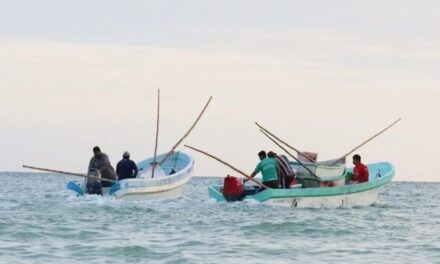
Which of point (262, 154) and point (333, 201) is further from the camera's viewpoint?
point (333, 201)

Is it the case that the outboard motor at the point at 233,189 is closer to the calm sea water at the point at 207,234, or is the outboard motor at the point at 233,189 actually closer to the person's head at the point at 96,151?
the calm sea water at the point at 207,234

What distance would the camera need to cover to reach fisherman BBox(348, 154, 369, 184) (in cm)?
2491

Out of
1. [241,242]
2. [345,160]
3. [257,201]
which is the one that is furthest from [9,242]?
[345,160]

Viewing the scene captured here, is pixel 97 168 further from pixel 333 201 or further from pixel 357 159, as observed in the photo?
pixel 357 159

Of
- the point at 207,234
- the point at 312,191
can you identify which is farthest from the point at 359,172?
the point at 207,234

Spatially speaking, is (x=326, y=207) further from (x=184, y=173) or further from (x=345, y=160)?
(x=184, y=173)

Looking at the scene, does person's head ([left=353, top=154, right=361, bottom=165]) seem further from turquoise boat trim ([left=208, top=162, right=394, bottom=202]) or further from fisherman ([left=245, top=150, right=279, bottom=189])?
fisherman ([left=245, top=150, right=279, bottom=189])

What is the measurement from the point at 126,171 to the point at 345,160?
571 cm

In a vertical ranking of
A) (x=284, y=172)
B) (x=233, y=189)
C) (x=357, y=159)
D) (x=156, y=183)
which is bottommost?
(x=233, y=189)

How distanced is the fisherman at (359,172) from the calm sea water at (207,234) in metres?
1.20

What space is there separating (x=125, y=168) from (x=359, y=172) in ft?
19.3

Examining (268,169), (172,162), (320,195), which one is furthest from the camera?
(172,162)

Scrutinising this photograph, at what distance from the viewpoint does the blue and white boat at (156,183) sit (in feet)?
78.8

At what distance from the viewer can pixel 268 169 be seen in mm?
23188
